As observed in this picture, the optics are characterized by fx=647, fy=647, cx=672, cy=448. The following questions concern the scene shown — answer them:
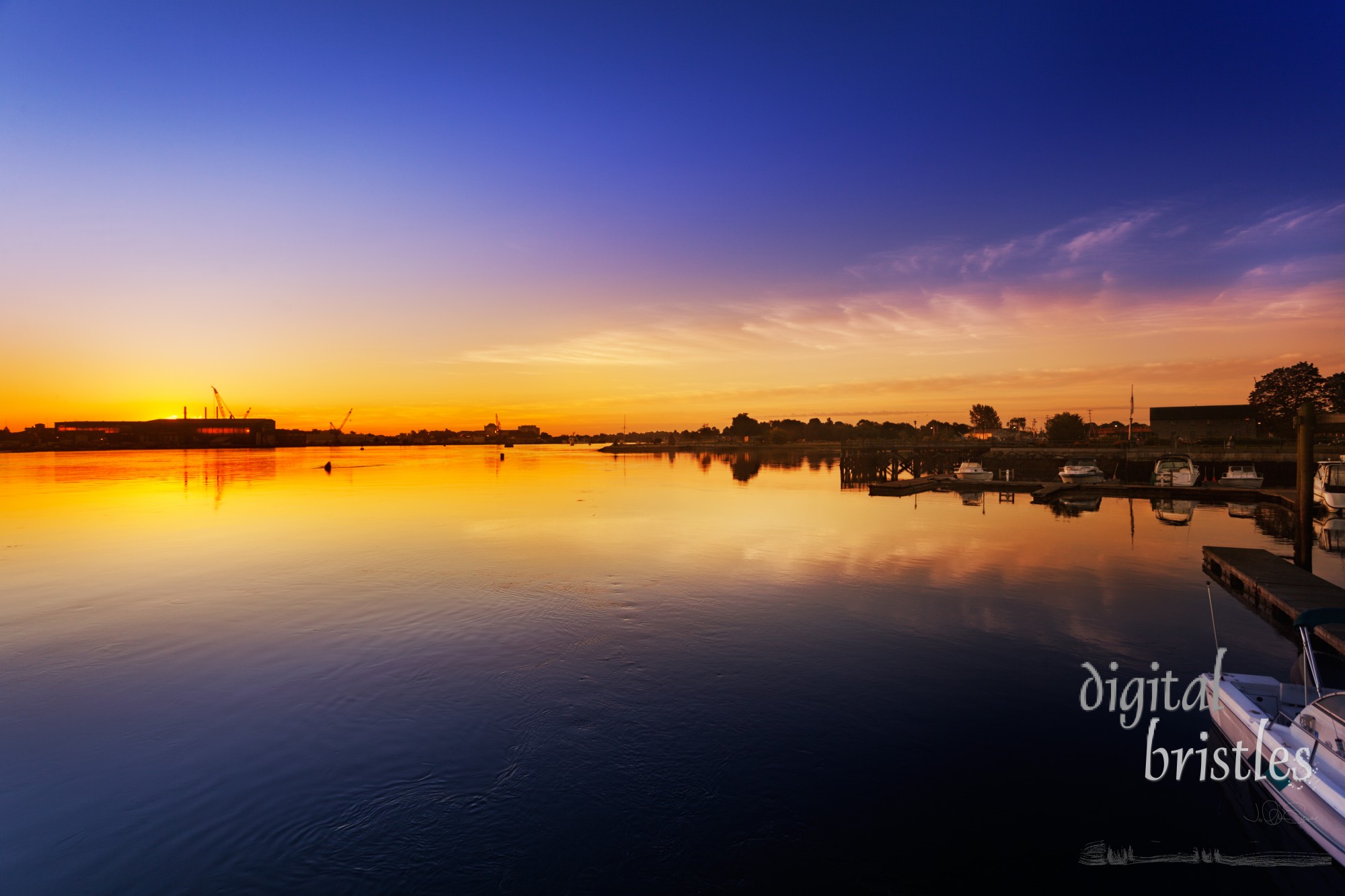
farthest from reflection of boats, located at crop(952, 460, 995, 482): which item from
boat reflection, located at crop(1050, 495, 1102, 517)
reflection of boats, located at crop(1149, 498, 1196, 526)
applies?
reflection of boats, located at crop(1149, 498, 1196, 526)

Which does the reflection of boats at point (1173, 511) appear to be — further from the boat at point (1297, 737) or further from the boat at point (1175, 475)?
the boat at point (1297, 737)

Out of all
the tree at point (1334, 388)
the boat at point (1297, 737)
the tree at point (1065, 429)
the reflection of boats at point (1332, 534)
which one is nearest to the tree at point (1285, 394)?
the tree at point (1334, 388)

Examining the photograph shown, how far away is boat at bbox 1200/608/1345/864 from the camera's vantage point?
8836mm

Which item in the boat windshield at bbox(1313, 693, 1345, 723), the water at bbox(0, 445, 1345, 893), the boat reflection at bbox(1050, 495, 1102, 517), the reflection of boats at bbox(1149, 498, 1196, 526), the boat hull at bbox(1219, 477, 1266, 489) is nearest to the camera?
the boat windshield at bbox(1313, 693, 1345, 723)

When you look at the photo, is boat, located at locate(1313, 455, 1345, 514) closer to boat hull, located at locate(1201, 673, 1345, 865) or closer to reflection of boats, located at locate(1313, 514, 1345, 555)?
reflection of boats, located at locate(1313, 514, 1345, 555)

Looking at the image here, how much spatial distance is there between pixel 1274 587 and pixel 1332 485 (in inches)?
1292

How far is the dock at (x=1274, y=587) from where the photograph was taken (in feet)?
62.2

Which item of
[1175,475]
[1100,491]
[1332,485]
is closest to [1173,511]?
[1100,491]

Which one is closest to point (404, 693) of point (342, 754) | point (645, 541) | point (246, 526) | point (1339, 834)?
point (342, 754)

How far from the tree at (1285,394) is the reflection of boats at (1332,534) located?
77.9m

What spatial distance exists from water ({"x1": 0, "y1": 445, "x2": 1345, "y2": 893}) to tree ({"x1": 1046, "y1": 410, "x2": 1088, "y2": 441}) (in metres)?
144

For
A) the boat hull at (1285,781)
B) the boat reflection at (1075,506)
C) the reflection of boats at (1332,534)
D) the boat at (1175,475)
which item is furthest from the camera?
the boat at (1175,475)

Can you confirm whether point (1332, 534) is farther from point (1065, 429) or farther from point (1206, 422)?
point (1065, 429)

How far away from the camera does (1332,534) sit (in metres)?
37.8
